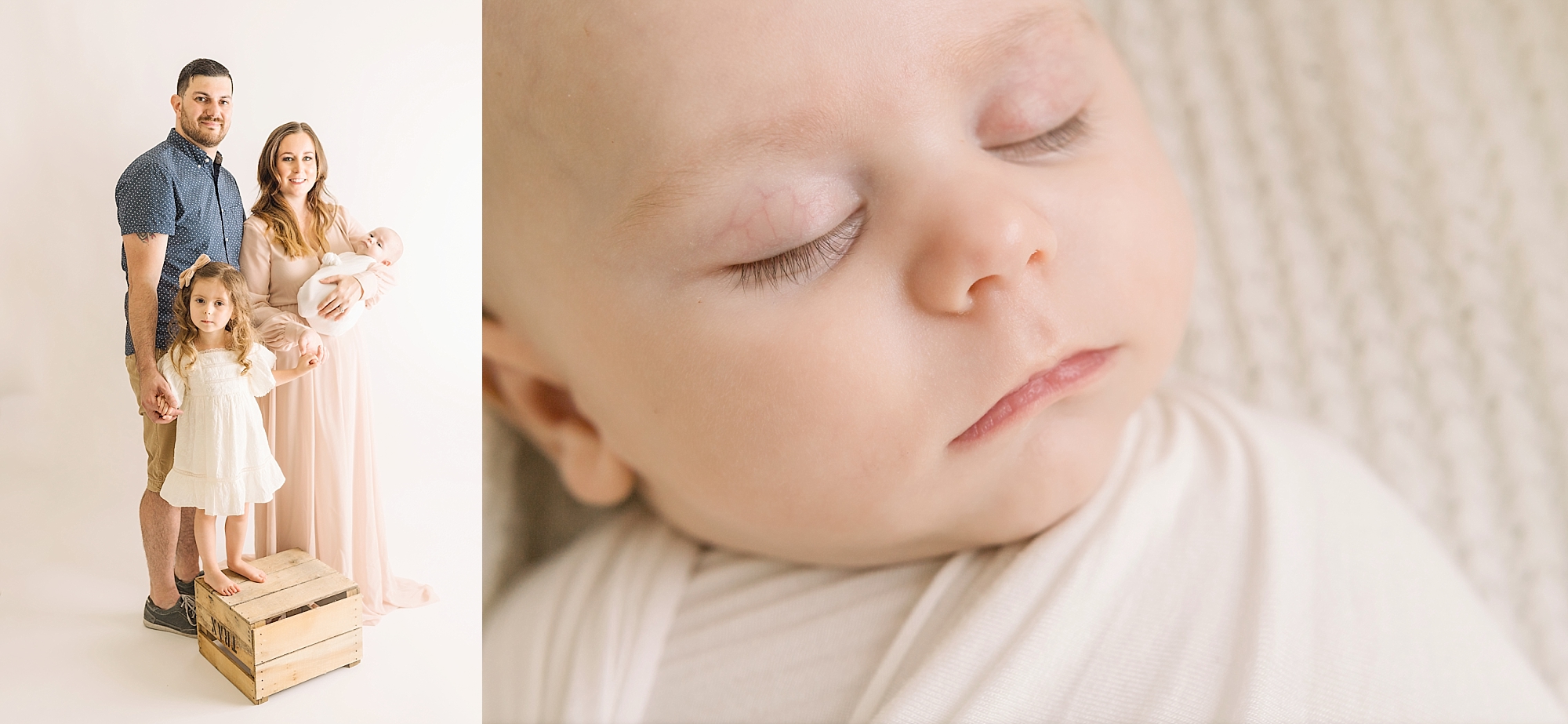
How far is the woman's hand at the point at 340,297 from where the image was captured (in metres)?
0.65

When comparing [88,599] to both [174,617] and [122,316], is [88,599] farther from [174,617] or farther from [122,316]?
[122,316]

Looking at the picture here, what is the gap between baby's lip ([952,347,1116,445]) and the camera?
82cm

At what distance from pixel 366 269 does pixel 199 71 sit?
0.15m

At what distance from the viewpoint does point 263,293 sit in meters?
0.63

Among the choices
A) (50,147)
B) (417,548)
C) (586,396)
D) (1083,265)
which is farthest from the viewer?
(586,396)

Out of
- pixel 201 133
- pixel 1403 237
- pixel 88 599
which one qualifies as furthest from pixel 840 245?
pixel 1403 237

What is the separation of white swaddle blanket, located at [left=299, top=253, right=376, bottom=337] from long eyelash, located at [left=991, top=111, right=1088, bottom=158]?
1.60 ft

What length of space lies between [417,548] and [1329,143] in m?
1.14

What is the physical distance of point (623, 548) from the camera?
108cm

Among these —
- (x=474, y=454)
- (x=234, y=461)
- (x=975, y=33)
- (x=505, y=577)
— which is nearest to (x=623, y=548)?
(x=505, y=577)

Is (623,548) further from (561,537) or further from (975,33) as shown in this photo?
(975,33)

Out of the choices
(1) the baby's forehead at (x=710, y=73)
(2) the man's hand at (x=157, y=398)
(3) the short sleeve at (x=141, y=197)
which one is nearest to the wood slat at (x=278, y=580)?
(2) the man's hand at (x=157, y=398)

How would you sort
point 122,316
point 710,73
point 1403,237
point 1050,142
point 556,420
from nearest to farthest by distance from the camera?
point 122,316 < point 710,73 < point 1050,142 < point 556,420 < point 1403,237

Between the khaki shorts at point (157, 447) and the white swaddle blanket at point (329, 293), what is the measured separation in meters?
0.08
